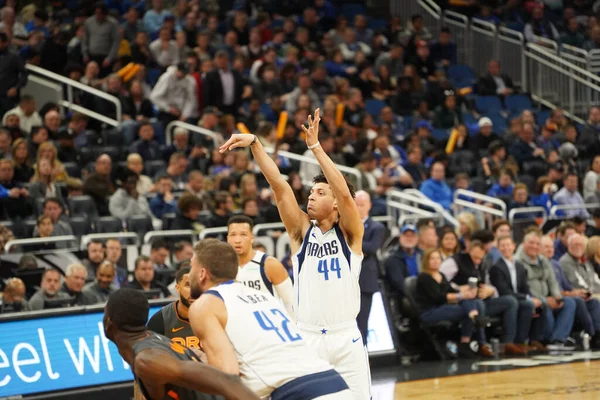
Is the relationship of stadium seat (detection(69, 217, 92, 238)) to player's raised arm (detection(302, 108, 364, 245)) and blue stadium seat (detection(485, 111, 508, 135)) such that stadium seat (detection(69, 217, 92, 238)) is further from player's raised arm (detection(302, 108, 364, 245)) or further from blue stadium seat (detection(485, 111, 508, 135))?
blue stadium seat (detection(485, 111, 508, 135))

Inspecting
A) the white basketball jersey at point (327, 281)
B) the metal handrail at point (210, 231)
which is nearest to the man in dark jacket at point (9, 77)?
the metal handrail at point (210, 231)

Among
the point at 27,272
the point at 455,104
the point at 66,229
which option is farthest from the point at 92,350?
the point at 455,104

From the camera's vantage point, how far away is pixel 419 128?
1981 cm

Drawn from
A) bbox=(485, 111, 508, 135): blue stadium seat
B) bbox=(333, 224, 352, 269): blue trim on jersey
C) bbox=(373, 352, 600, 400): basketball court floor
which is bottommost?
bbox=(373, 352, 600, 400): basketball court floor

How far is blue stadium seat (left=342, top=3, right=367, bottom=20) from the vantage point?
24359 mm

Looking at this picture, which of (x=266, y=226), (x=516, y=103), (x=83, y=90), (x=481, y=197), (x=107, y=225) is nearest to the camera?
(x=107, y=225)

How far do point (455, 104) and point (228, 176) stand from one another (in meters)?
7.03

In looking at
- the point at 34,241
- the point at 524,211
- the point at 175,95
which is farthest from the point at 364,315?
the point at 175,95

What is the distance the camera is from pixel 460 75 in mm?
23359

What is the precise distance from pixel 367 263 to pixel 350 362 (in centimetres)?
359

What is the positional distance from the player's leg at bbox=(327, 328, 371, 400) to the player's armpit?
6.34 feet

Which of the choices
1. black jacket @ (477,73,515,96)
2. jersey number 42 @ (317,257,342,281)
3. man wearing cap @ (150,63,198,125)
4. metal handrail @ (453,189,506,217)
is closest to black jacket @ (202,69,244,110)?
man wearing cap @ (150,63,198,125)

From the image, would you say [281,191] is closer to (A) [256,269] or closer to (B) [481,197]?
(A) [256,269]

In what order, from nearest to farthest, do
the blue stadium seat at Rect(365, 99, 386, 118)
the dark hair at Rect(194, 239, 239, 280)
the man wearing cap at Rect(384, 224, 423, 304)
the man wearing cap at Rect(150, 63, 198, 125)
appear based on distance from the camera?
the dark hair at Rect(194, 239, 239, 280), the man wearing cap at Rect(384, 224, 423, 304), the man wearing cap at Rect(150, 63, 198, 125), the blue stadium seat at Rect(365, 99, 386, 118)
